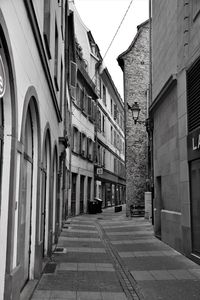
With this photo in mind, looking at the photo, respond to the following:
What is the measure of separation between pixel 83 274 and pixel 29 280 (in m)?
1.27

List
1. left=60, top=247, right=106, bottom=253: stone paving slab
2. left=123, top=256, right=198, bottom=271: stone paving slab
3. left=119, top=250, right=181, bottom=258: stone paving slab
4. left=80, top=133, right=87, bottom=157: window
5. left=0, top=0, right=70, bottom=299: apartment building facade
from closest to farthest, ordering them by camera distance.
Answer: left=0, top=0, right=70, bottom=299: apartment building facade, left=123, top=256, right=198, bottom=271: stone paving slab, left=119, top=250, right=181, bottom=258: stone paving slab, left=60, top=247, right=106, bottom=253: stone paving slab, left=80, top=133, right=87, bottom=157: window

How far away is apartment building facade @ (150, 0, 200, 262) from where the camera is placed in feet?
31.2

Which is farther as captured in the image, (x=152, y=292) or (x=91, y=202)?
(x=91, y=202)

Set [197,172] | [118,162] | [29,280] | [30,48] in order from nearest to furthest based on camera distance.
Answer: [30,48], [29,280], [197,172], [118,162]

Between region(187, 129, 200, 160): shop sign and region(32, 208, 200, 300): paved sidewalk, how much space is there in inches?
101

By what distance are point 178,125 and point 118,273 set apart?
4798 millimetres

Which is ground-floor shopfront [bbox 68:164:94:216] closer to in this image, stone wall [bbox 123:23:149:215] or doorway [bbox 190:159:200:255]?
stone wall [bbox 123:23:149:215]

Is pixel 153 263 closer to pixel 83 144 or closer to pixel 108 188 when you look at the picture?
pixel 83 144

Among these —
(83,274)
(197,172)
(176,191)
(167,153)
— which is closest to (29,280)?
(83,274)

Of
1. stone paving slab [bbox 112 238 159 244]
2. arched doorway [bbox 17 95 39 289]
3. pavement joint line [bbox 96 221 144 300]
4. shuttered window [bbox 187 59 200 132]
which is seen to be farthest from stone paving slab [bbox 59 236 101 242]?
arched doorway [bbox 17 95 39 289]

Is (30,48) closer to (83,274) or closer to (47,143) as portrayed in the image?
(47,143)

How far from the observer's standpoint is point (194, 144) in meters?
9.23

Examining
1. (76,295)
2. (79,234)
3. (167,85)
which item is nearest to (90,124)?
(79,234)

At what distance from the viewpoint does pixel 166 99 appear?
12.7m
